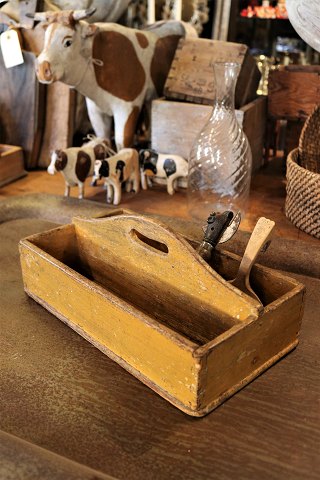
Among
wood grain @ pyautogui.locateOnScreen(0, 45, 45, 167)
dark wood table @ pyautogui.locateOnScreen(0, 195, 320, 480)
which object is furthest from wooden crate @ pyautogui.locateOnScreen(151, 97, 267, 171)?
dark wood table @ pyautogui.locateOnScreen(0, 195, 320, 480)

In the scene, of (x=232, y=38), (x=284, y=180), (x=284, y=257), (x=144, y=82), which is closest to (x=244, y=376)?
(x=284, y=257)

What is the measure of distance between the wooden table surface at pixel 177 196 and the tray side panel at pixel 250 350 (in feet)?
1.33

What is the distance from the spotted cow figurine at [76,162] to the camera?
44.5 inches

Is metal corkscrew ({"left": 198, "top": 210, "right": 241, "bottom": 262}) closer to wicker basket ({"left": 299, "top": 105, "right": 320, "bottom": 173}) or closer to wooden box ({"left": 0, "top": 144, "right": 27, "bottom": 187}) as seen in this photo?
wicker basket ({"left": 299, "top": 105, "right": 320, "bottom": 173})

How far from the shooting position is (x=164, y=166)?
4.06 feet

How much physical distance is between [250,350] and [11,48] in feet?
3.59

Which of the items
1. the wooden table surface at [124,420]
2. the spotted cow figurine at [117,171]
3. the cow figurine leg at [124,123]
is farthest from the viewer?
the cow figurine leg at [124,123]

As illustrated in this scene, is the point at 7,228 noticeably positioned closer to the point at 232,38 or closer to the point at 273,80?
the point at 273,80

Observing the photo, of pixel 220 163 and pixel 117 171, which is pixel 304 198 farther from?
pixel 117 171

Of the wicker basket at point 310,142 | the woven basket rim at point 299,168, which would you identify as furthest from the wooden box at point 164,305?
the wicker basket at point 310,142

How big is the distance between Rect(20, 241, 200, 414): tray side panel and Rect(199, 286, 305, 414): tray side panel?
2cm

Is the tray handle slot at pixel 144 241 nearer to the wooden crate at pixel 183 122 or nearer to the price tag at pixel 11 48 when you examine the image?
the wooden crate at pixel 183 122

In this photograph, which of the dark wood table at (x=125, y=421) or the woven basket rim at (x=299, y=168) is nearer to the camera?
the dark wood table at (x=125, y=421)

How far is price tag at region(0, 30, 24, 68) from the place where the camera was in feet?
4.46
